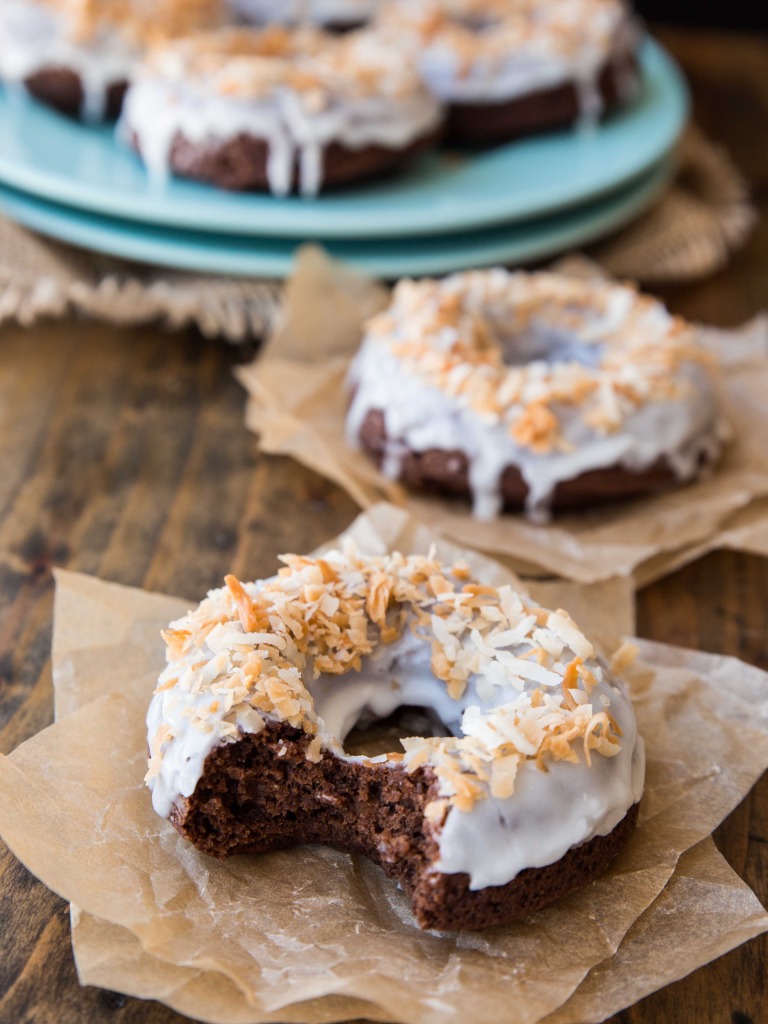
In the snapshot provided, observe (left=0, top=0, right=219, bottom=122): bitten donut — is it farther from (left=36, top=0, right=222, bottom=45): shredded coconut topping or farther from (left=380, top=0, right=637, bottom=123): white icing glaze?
(left=380, top=0, right=637, bottom=123): white icing glaze

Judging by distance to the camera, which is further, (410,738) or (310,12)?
(310,12)

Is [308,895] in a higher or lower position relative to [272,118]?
lower

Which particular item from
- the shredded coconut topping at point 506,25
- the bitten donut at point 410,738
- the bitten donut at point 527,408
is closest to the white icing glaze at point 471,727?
the bitten donut at point 410,738

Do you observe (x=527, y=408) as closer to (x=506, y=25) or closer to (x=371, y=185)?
(x=371, y=185)

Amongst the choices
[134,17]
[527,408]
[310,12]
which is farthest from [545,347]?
[310,12]

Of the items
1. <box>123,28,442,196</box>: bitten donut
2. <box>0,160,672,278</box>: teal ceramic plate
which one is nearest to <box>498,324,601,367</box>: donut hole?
<box>0,160,672,278</box>: teal ceramic plate

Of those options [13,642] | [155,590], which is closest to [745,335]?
[155,590]

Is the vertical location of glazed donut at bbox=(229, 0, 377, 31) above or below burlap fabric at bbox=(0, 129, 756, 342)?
above
